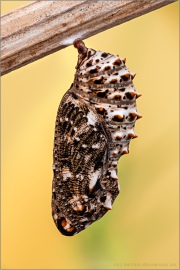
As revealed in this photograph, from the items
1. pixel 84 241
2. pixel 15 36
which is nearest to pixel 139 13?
pixel 15 36

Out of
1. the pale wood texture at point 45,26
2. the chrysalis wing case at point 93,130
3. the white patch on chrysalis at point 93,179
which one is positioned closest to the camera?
the pale wood texture at point 45,26

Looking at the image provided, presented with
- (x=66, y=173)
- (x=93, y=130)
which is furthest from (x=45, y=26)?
(x=66, y=173)

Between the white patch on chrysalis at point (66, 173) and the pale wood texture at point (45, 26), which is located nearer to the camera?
the pale wood texture at point (45, 26)

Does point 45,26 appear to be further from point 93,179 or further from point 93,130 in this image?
point 93,179

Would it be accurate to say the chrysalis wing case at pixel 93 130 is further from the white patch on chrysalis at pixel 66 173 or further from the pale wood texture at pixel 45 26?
the pale wood texture at pixel 45 26

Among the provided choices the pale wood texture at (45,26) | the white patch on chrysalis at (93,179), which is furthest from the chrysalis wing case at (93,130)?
the pale wood texture at (45,26)

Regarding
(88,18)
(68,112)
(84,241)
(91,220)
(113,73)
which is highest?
(88,18)

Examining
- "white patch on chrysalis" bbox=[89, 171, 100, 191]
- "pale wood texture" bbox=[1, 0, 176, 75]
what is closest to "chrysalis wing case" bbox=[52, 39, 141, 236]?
"white patch on chrysalis" bbox=[89, 171, 100, 191]

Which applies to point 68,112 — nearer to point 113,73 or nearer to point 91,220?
point 113,73
